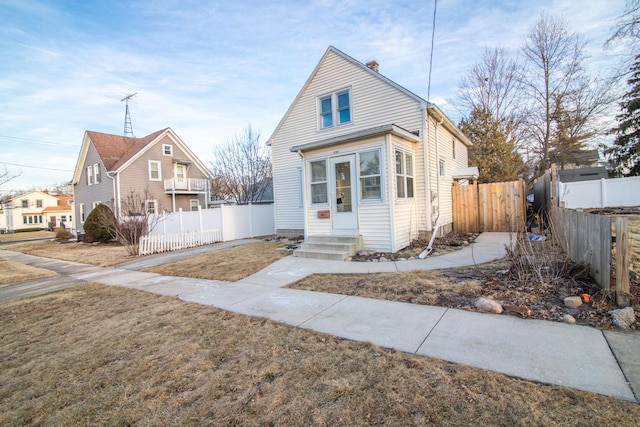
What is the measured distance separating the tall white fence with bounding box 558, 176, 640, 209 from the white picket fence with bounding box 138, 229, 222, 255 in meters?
16.2

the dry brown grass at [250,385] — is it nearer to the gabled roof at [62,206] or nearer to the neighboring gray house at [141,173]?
the neighboring gray house at [141,173]

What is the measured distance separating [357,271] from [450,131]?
30.2ft

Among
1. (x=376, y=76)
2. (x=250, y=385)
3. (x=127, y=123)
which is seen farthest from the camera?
(x=127, y=123)

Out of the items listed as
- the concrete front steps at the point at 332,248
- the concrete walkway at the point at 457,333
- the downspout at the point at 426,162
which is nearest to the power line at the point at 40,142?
the concrete front steps at the point at 332,248

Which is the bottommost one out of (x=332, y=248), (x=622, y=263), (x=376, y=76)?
(x=332, y=248)

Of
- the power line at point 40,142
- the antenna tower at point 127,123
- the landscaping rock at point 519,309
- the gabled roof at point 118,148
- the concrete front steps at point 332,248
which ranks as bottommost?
the landscaping rock at point 519,309

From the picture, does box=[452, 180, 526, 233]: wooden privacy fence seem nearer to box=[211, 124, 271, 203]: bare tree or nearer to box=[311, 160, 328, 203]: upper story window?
box=[311, 160, 328, 203]: upper story window

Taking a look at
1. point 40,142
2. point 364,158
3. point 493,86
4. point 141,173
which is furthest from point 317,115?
point 40,142

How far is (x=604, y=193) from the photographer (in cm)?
1392

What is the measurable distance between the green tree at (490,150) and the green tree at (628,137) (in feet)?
18.7

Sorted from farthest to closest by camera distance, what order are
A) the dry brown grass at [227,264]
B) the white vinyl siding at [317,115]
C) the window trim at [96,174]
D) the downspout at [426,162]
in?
the window trim at [96,174] → the white vinyl siding at [317,115] → the downspout at [426,162] → the dry brown grass at [227,264]

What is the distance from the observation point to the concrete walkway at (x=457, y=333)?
2635 millimetres

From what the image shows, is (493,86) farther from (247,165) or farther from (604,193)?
(247,165)

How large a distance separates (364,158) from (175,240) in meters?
9.21
